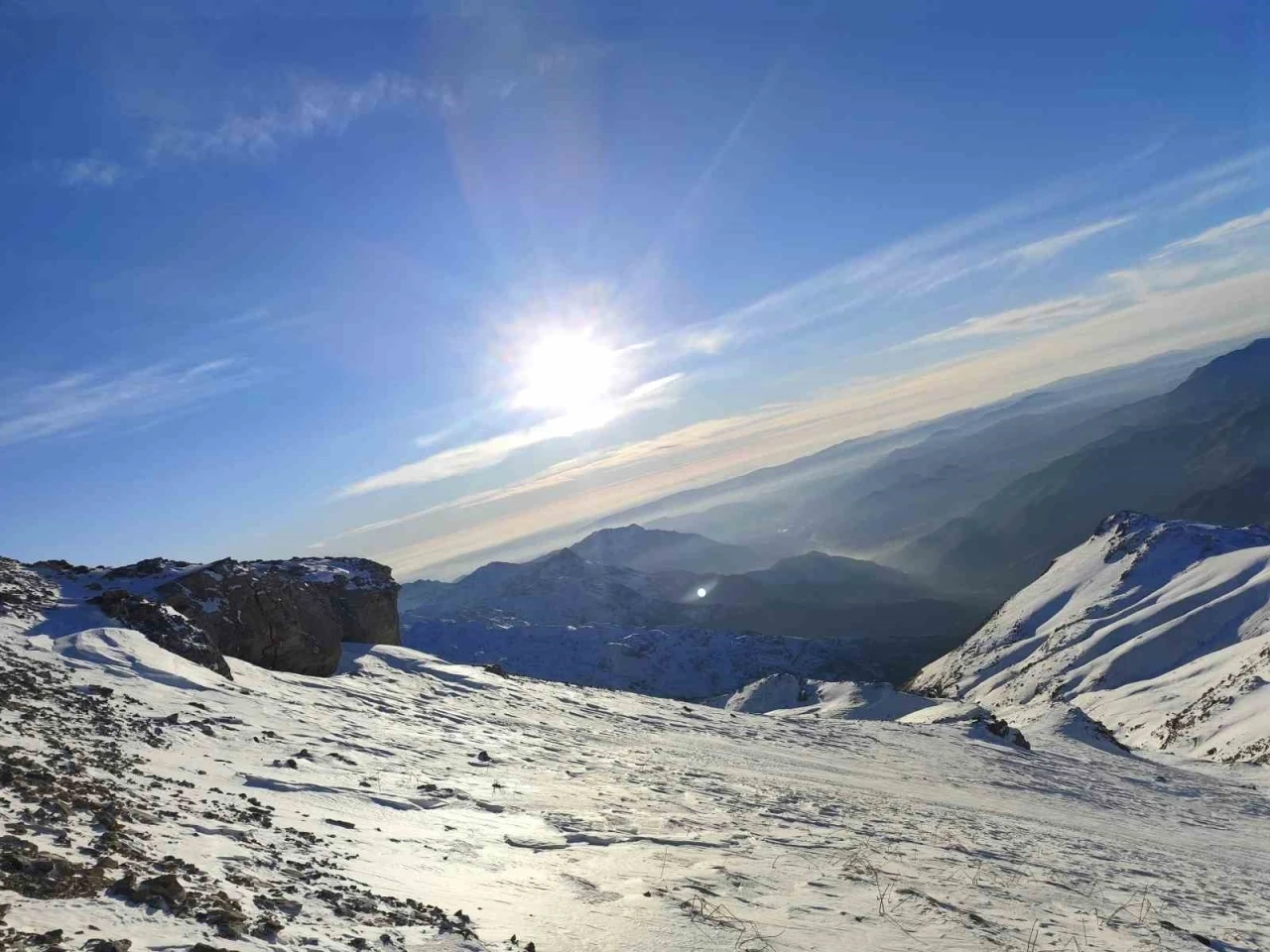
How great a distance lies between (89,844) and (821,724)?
33.1 meters

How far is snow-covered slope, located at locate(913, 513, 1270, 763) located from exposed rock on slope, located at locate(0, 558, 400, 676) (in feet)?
202

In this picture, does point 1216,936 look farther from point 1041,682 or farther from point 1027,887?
point 1041,682

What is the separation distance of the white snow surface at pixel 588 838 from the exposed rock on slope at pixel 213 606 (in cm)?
201

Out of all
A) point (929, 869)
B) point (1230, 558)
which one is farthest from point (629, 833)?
point (1230, 558)

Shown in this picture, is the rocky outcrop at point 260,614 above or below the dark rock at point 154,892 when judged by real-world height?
above

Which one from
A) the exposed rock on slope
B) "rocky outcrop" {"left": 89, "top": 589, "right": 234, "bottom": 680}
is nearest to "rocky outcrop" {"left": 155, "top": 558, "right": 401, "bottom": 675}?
the exposed rock on slope

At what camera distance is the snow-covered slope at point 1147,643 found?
72750mm

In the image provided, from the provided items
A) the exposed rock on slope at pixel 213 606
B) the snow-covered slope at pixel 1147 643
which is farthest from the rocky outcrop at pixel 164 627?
the snow-covered slope at pixel 1147 643

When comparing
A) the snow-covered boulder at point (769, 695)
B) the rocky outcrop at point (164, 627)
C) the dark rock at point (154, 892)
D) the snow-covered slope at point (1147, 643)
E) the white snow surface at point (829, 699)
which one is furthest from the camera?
the snow-covered boulder at point (769, 695)

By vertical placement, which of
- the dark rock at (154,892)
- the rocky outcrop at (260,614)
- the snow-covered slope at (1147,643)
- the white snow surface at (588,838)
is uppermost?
the rocky outcrop at (260,614)

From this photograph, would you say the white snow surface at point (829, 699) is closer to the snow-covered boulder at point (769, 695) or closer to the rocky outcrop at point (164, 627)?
the snow-covered boulder at point (769, 695)

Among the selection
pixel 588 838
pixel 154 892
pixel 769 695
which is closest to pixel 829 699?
pixel 769 695

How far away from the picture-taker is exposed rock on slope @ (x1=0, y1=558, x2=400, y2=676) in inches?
761

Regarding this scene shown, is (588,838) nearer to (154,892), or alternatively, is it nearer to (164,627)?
(154,892)
